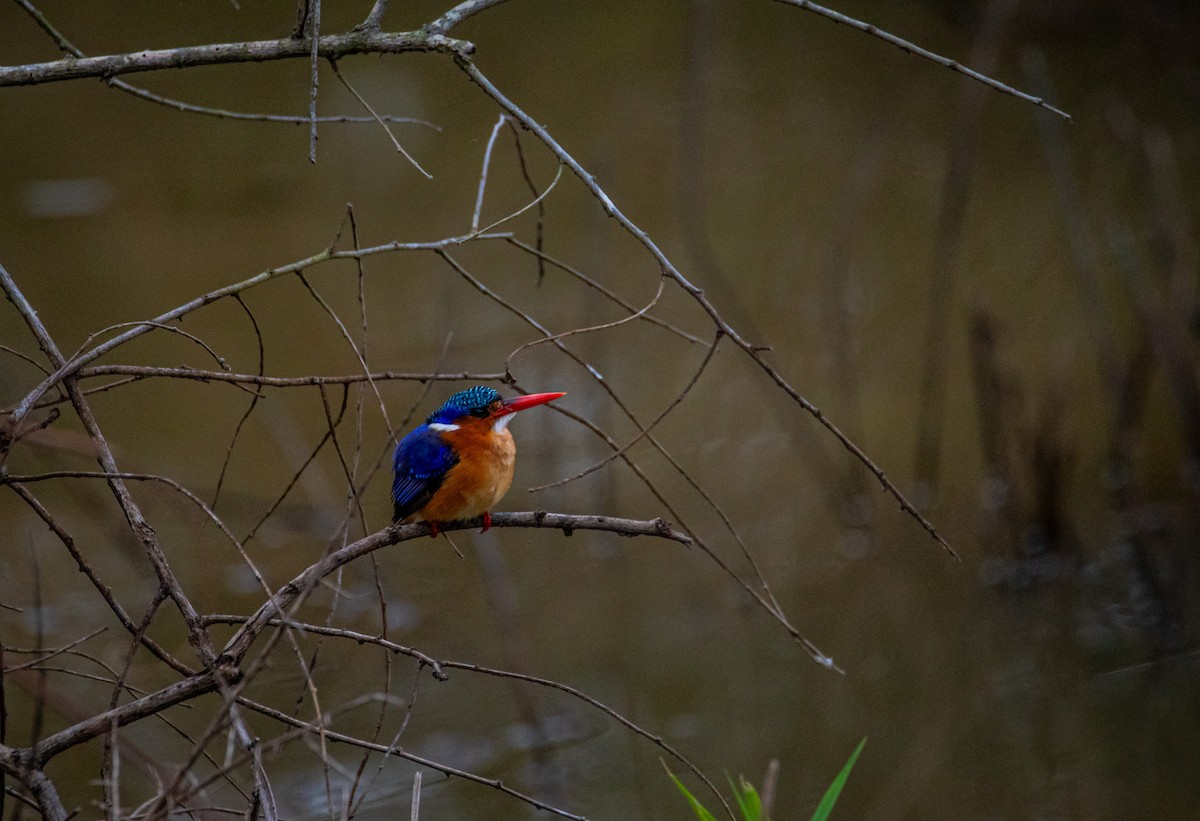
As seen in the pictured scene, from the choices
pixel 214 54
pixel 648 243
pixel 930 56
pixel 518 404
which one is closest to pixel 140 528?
pixel 214 54

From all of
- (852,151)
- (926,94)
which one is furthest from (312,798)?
(926,94)

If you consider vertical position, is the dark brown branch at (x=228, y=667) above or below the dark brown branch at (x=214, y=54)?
below

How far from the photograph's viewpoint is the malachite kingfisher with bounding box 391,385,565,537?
2.37 meters

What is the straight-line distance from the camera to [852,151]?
747 cm

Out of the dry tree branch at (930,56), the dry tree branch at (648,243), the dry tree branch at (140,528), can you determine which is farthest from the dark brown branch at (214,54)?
the dry tree branch at (930,56)

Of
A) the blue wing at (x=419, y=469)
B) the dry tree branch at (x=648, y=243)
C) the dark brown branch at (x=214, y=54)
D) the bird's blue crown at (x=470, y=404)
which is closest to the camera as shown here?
the dry tree branch at (x=648, y=243)

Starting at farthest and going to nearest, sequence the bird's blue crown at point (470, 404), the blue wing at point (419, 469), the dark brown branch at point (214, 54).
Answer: the bird's blue crown at point (470, 404) < the blue wing at point (419, 469) < the dark brown branch at point (214, 54)

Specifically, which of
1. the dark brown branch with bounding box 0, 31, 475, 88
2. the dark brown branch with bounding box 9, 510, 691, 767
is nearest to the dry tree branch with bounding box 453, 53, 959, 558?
the dark brown branch with bounding box 0, 31, 475, 88

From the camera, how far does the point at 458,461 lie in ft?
8.00

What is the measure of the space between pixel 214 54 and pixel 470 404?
3.56ft

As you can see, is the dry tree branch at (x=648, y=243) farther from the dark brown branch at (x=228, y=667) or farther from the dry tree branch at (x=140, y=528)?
the dry tree branch at (x=140, y=528)

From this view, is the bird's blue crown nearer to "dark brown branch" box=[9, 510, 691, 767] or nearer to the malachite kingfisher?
the malachite kingfisher

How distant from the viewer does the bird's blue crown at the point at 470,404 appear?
259 cm

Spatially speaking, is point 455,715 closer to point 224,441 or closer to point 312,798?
point 312,798
